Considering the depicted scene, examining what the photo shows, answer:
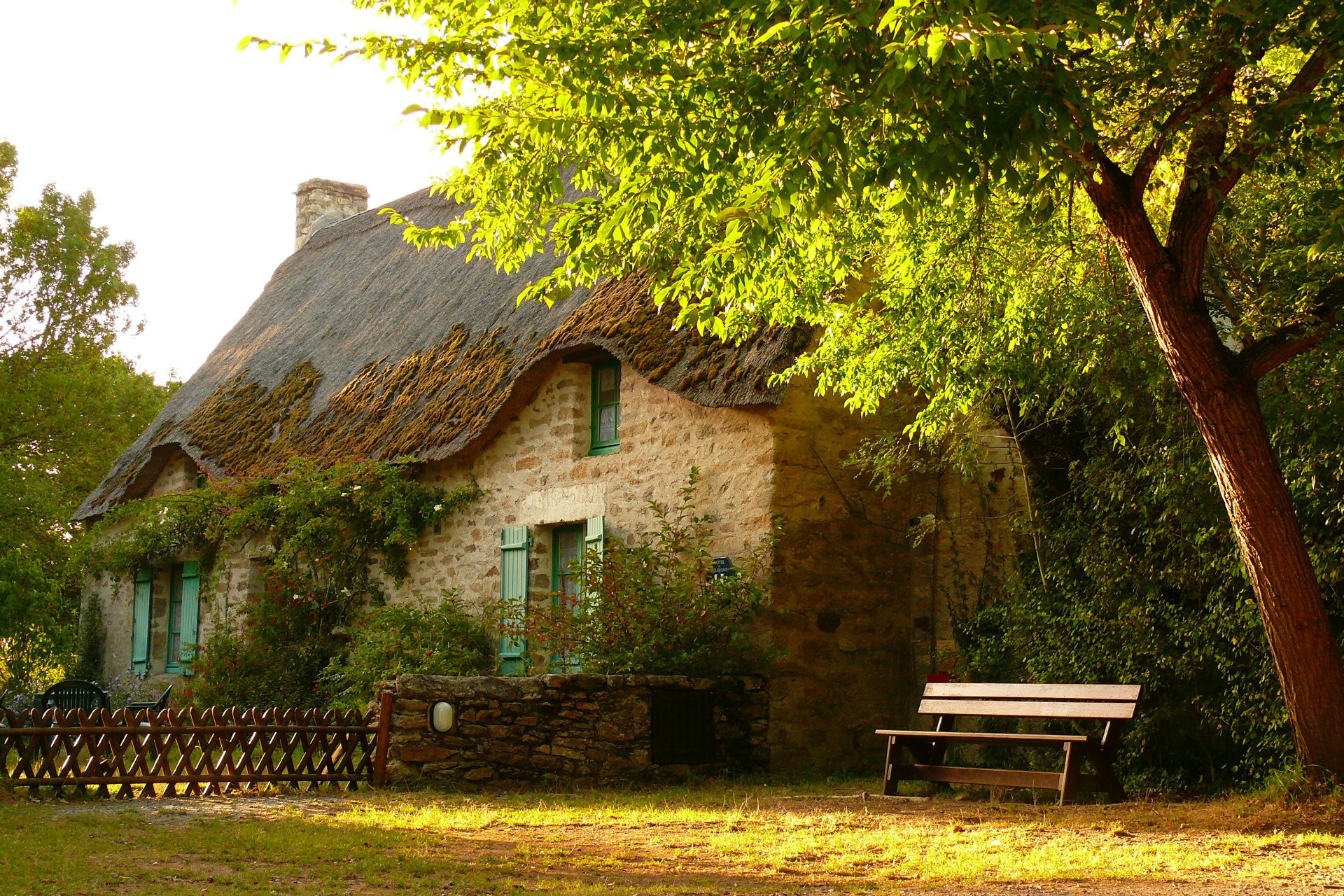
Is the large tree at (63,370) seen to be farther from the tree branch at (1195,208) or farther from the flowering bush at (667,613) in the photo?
the tree branch at (1195,208)

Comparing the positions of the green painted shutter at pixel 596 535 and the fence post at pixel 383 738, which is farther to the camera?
the green painted shutter at pixel 596 535

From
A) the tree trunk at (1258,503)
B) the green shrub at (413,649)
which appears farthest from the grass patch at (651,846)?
the green shrub at (413,649)

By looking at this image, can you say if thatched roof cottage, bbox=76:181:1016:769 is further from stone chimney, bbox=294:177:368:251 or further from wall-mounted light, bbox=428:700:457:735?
stone chimney, bbox=294:177:368:251

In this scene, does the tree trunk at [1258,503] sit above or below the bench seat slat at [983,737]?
above

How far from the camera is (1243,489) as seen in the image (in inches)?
234

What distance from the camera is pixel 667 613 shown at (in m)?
9.05

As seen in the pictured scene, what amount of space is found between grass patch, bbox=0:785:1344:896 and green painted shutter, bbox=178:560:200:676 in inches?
288

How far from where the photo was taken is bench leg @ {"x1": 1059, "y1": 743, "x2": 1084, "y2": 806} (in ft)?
22.3

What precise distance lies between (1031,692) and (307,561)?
7.61 metres

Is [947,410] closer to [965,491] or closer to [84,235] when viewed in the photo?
[965,491]

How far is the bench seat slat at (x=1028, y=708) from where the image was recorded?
681cm

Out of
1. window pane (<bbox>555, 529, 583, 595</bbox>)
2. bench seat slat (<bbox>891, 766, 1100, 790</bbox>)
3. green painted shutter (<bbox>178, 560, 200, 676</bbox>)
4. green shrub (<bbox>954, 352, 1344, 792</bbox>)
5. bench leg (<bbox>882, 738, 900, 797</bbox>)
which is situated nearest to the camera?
green shrub (<bbox>954, 352, 1344, 792</bbox>)

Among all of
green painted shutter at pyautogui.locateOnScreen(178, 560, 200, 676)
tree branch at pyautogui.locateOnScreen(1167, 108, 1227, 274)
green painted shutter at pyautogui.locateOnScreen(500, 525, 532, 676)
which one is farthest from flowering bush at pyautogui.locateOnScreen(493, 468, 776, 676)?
green painted shutter at pyautogui.locateOnScreen(178, 560, 200, 676)

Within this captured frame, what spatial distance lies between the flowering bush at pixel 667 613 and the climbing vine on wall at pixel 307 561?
8.36 feet
